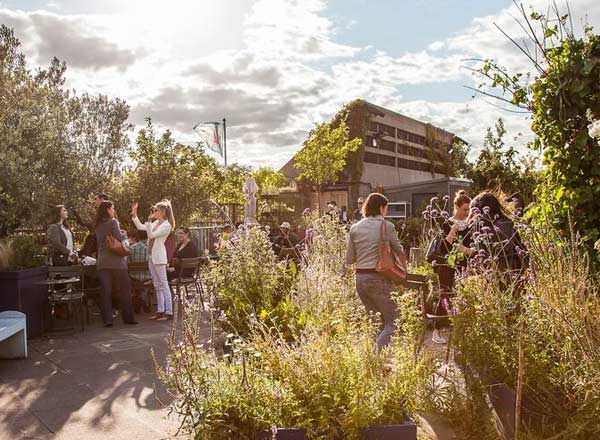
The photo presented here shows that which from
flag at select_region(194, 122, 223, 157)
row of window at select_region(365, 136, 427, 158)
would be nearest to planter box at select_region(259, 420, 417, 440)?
flag at select_region(194, 122, 223, 157)

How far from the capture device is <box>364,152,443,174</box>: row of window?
39.1 metres

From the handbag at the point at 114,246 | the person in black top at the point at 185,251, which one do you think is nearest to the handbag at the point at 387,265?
the handbag at the point at 114,246

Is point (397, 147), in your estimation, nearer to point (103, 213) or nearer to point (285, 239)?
point (285, 239)

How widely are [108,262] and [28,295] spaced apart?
1.21m

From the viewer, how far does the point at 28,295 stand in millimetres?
7109

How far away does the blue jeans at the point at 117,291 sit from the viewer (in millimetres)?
8047

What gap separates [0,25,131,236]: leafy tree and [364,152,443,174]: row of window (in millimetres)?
22260

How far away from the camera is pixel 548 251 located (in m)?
3.56

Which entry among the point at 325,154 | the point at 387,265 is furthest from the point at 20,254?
the point at 325,154

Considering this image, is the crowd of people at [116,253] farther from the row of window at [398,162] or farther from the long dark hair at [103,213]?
the row of window at [398,162]

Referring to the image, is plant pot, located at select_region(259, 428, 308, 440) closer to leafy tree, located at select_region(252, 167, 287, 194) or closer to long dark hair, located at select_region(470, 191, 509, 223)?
long dark hair, located at select_region(470, 191, 509, 223)

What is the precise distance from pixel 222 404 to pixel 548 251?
7.73ft

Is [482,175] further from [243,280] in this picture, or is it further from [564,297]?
[564,297]

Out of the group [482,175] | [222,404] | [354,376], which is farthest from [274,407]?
[482,175]
